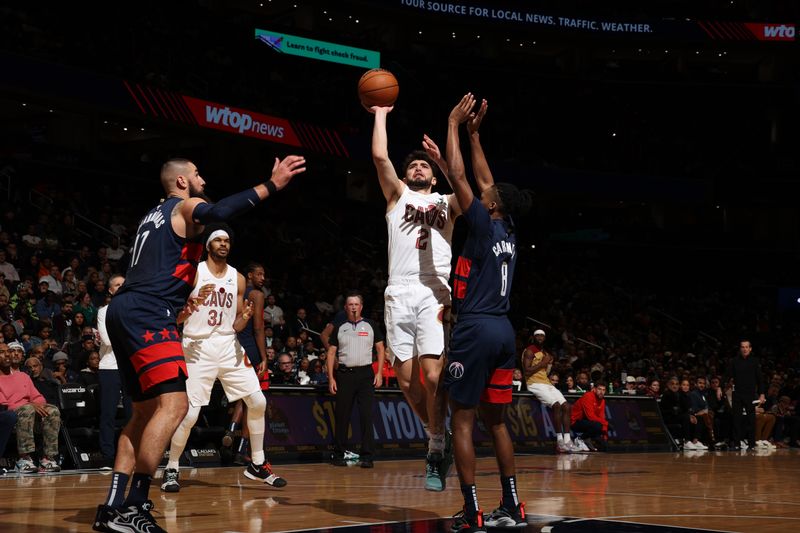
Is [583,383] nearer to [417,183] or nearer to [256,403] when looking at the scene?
[256,403]

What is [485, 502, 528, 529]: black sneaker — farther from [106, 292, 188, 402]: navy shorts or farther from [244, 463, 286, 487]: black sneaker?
[244, 463, 286, 487]: black sneaker

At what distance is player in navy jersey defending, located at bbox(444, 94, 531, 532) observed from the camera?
6.27 metres

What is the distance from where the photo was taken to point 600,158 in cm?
3925

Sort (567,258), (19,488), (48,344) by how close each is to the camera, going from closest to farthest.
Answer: (19,488), (48,344), (567,258)

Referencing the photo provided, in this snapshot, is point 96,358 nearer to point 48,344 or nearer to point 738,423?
point 48,344

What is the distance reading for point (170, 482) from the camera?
902 cm

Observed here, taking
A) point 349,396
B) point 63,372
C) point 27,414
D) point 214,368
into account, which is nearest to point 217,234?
point 214,368

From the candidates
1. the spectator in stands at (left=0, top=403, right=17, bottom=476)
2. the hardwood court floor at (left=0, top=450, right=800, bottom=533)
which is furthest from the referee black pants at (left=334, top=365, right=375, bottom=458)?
the spectator in stands at (left=0, top=403, right=17, bottom=476)

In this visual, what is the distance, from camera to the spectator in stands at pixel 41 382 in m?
11.6

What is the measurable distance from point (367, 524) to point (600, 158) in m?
34.2

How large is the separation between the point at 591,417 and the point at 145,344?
12822mm

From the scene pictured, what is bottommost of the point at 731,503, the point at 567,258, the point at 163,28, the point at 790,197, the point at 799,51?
the point at 731,503

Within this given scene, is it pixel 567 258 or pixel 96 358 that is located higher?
pixel 567 258

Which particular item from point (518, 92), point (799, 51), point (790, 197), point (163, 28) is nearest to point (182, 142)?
point (163, 28)
